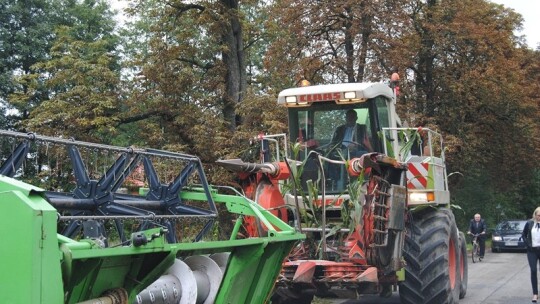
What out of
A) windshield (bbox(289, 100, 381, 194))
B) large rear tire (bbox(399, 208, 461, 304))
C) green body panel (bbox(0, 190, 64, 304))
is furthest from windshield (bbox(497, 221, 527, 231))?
green body panel (bbox(0, 190, 64, 304))

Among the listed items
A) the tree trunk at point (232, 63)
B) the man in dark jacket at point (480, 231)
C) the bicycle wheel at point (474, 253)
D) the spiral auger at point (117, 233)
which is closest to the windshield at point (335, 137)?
the spiral auger at point (117, 233)

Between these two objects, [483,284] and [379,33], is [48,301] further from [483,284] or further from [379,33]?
[379,33]

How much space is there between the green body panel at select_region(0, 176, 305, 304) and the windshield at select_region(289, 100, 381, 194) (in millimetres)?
3893

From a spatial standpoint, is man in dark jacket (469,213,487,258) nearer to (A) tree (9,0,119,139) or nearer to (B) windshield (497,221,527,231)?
(B) windshield (497,221,527,231)

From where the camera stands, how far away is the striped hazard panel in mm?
9914

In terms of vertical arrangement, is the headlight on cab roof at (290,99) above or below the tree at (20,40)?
below

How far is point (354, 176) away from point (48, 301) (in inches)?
229

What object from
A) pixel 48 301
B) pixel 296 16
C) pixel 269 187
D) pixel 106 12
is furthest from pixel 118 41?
pixel 48 301

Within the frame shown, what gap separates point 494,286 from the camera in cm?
1482

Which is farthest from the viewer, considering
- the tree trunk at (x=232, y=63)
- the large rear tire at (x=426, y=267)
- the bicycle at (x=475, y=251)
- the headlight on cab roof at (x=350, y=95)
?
the bicycle at (x=475, y=251)

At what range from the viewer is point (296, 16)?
24.5 meters

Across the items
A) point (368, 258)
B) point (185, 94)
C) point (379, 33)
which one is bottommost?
point (368, 258)

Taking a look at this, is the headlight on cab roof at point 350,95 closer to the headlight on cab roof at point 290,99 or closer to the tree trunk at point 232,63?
the headlight on cab roof at point 290,99

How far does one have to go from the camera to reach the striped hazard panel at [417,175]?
991 centimetres
